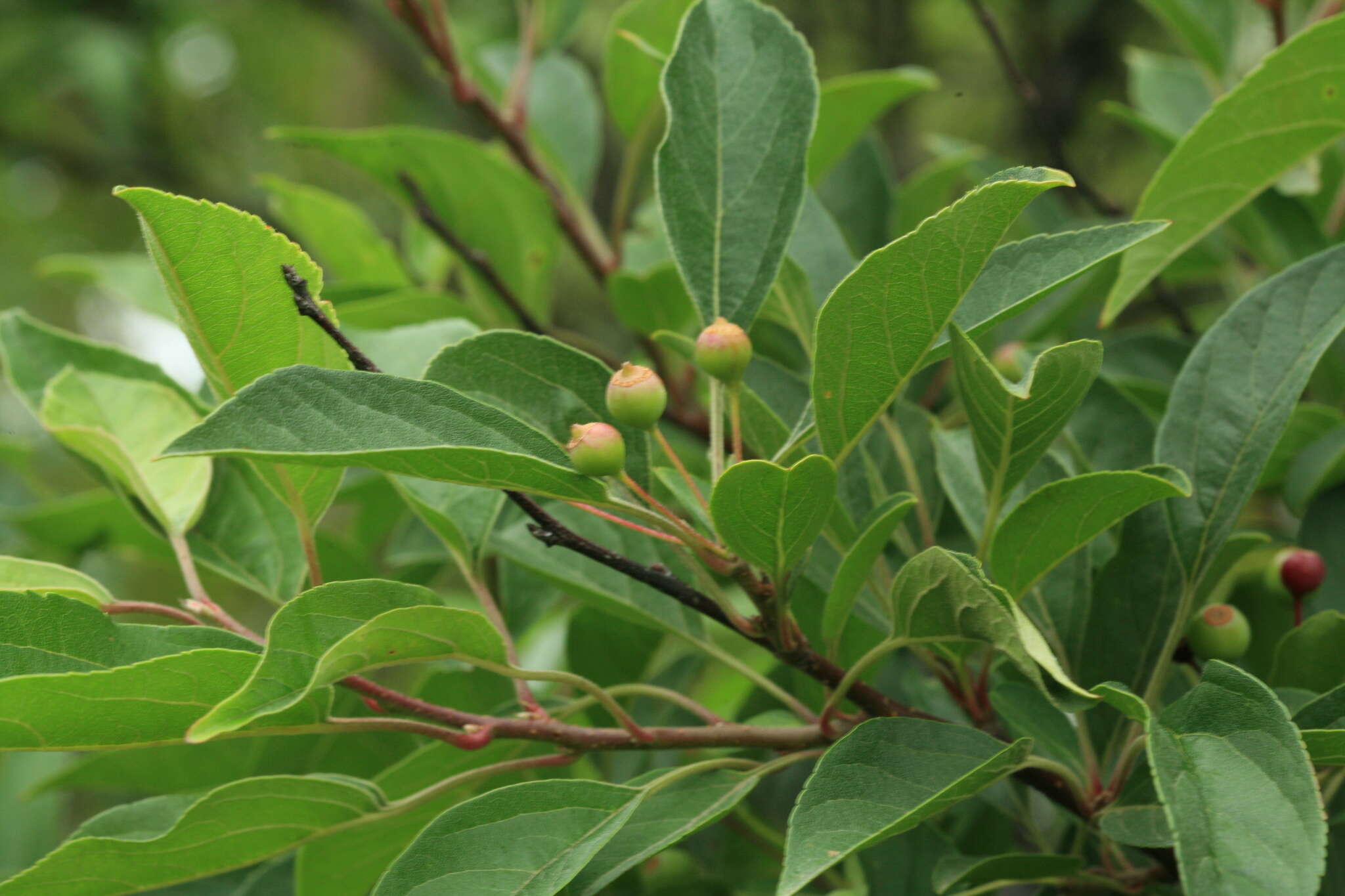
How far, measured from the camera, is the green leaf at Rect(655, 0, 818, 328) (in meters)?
0.67

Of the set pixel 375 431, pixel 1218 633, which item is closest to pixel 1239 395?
pixel 1218 633

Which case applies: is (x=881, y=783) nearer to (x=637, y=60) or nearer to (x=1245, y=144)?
(x=1245, y=144)

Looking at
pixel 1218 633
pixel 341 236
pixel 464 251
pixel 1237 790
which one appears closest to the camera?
pixel 1237 790

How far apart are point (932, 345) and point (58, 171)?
319 centimetres

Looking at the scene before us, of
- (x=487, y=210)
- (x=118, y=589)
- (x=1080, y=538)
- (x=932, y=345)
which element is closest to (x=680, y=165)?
(x=932, y=345)

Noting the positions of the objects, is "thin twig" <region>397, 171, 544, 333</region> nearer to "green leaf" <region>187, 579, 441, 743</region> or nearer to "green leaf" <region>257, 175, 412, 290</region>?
"green leaf" <region>257, 175, 412, 290</region>

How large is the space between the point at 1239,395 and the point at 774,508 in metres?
0.30

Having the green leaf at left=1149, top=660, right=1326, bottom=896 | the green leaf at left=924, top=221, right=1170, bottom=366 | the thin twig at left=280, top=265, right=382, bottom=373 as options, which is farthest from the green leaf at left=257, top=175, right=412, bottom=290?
the green leaf at left=1149, top=660, right=1326, bottom=896

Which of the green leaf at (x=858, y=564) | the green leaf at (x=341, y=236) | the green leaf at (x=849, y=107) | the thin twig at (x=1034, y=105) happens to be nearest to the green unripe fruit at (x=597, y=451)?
the green leaf at (x=858, y=564)

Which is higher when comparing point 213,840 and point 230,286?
point 230,286

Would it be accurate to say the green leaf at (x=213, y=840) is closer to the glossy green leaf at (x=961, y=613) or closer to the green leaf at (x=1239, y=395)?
the glossy green leaf at (x=961, y=613)

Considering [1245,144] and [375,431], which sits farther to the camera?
[1245,144]

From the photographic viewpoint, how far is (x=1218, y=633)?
705mm

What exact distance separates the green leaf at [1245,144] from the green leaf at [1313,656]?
23 centimetres
